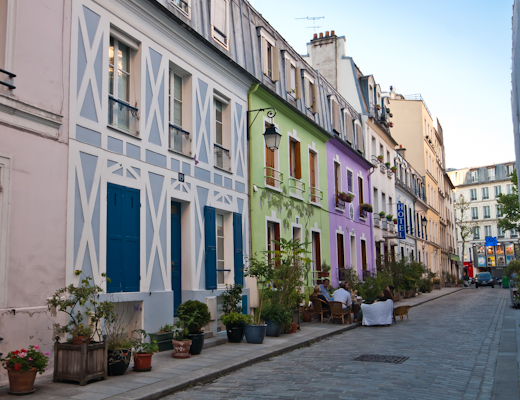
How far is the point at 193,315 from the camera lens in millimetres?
9023

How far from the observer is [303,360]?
937 cm

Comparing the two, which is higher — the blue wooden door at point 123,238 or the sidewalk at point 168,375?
the blue wooden door at point 123,238

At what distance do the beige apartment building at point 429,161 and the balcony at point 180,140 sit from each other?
32.6 m

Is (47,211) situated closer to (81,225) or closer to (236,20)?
(81,225)

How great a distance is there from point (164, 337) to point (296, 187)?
8941mm

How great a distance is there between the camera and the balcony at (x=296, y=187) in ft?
56.1

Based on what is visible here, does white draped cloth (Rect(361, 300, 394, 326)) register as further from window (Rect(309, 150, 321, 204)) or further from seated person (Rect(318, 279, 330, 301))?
window (Rect(309, 150, 321, 204))

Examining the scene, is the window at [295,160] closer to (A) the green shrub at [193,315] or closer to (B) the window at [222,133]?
(B) the window at [222,133]

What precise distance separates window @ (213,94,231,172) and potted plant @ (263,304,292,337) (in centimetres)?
353

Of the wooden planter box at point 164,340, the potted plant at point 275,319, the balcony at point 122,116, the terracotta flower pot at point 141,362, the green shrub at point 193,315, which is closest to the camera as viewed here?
the terracotta flower pot at point 141,362

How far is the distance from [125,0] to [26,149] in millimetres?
3915

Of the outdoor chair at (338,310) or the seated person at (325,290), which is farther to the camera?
the seated person at (325,290)

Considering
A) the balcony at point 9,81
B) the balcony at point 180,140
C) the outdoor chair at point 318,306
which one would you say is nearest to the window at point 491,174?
the outdoor chair at point 318,306

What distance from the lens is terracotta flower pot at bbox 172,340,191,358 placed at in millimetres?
8848
